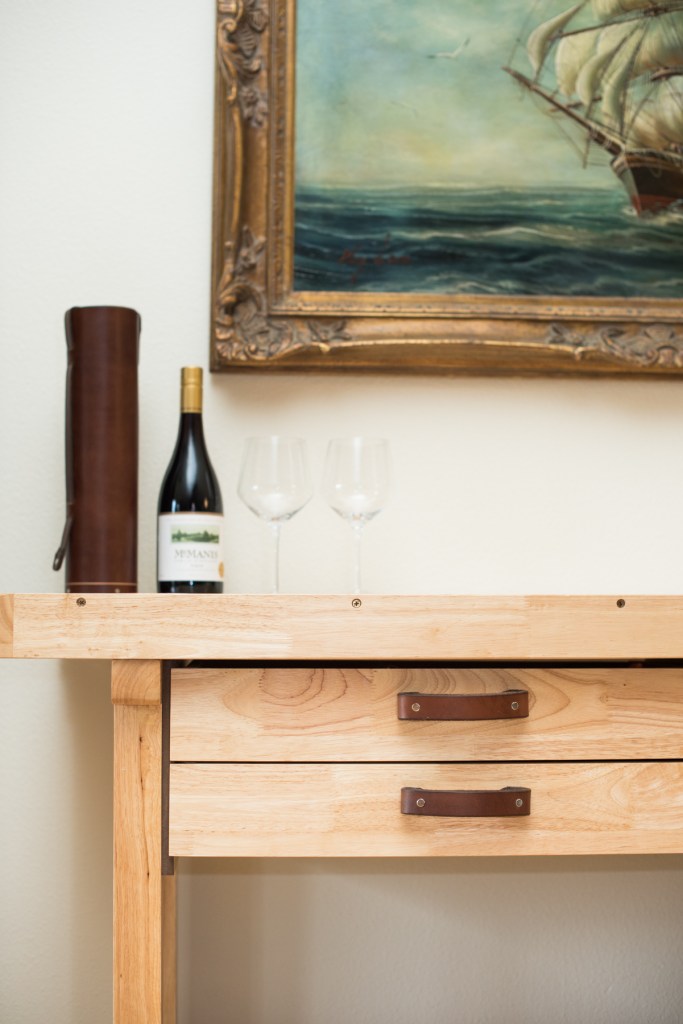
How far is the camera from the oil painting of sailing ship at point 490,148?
4.52ft

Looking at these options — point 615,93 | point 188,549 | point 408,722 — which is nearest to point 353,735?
point 408,722

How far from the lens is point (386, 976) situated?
1.38 metres

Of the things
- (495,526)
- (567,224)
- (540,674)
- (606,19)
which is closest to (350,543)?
(495,526)

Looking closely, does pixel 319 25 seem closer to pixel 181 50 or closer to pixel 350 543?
pixel 181 50

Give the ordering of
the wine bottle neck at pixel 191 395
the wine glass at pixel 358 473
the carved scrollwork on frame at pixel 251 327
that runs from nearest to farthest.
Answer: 1. the wine glass at pixel 358 473
2. the wine bottle neck at pixel 191 395
3. the carved scrollwork on frame at pixel 251 327

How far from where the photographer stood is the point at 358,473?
110 cm

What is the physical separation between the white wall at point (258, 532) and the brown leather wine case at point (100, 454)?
0.17m

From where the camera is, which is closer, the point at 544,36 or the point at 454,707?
the point at 454,707

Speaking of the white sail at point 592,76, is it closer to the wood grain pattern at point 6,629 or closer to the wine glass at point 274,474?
the wine glass at point 274,474

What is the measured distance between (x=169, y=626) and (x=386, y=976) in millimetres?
762

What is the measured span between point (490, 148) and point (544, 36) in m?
0.20

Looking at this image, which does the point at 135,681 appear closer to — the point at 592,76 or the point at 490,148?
the point at 490,148

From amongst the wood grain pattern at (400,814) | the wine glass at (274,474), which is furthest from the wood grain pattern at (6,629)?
the wine glass at (274,474)

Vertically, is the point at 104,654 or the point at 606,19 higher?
the point at 606,19
